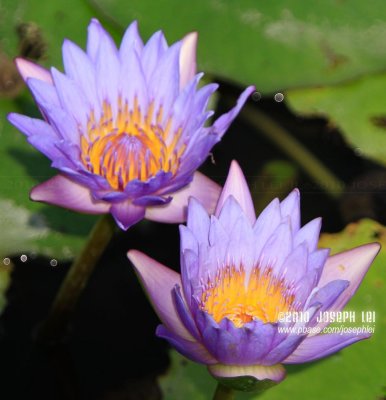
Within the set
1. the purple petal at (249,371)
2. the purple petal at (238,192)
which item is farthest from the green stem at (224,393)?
the purple petal at (238,192)

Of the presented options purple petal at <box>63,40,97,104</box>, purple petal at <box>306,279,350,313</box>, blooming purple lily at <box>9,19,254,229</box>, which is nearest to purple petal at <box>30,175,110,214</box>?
blooming purple lily at <box>9,19,254,229</box>

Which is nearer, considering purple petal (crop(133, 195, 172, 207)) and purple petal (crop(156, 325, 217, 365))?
purple petal (crop(156, 325, 217, 365))

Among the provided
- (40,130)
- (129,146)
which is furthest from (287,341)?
(40,130)

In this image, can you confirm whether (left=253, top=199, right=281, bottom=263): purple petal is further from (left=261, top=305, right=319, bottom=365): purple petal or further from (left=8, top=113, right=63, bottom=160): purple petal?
(left=8, top=113, right=63, bottom=160): purple petal

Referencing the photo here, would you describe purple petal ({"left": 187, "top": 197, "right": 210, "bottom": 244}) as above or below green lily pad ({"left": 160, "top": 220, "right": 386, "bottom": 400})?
above

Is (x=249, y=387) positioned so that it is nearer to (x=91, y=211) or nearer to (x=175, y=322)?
(x=175, y=322)

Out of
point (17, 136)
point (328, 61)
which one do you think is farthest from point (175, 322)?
point (328, 61)

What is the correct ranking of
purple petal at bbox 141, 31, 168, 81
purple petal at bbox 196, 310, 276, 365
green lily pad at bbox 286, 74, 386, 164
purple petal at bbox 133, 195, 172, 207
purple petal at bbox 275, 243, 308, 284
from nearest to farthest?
1. purple petal at bbox 196, 310, 276, 365
2. purple petal at bbox 275, 243, 308, 284
3. purple petal at bbox 133, 195, 172, 207
4. purple petal at bbox 141, 31, 168, 81
5. green lily pad at bbox 286, 74, 386, 164
